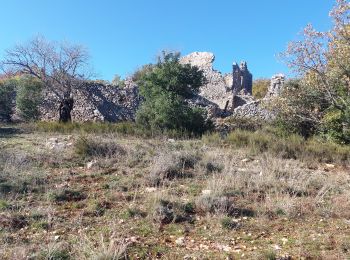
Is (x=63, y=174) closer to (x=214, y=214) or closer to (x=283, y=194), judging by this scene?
(x=214, y=214)

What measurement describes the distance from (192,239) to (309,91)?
7331mm

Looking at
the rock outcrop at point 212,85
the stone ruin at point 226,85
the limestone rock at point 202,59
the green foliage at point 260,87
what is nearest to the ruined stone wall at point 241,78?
the stone ruin at point 226,85

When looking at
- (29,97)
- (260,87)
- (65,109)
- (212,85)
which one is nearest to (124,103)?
(65,109)

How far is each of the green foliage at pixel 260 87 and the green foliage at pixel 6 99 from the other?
21.6 metres

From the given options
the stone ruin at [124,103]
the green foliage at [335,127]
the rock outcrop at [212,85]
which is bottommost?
the green foliage at [335,127]

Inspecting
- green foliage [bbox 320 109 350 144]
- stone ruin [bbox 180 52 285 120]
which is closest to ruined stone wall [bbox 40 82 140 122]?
stone ruin [bbox 180 52 285 120]

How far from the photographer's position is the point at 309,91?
10.6 m

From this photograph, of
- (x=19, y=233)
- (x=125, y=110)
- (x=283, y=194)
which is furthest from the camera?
(x=125, y=110)

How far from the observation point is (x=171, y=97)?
15688mm

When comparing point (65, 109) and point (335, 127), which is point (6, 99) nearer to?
point (65, 109)

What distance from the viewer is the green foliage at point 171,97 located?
49.5ft

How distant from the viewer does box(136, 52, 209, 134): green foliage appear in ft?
49.5

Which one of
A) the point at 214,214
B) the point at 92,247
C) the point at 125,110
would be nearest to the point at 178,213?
the point at 214,214

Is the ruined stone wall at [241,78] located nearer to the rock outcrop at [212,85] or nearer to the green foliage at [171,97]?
the rock outcrop at [212,85]
